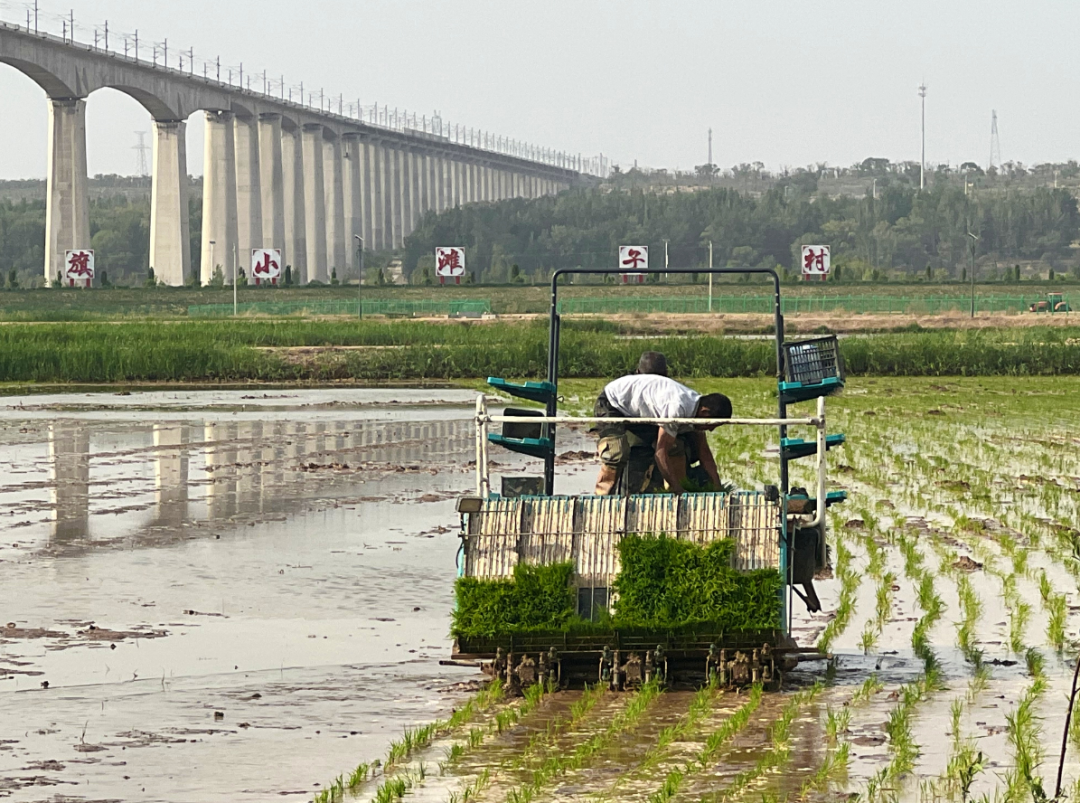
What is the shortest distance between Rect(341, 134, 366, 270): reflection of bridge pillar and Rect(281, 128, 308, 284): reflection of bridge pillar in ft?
42.3

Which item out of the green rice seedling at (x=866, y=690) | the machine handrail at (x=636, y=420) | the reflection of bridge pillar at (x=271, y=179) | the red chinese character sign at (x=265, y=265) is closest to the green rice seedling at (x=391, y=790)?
the machine handrail at (x=636, y=420)

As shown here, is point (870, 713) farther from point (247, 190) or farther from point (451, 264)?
point (451, 264)

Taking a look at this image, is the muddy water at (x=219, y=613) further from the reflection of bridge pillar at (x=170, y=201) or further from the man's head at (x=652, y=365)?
the reflection of bridge pillar at (x=170, y=201)

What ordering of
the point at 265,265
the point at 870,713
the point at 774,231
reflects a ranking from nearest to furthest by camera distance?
the point at 870,713
the point at 265,265
the point at 774,231

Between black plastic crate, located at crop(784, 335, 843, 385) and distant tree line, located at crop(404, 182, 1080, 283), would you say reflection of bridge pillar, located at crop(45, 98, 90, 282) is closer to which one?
black plastic crate, located at crop(784, 335, 843, 385)

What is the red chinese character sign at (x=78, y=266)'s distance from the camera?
303 ft

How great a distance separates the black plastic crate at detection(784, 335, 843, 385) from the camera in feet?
36.0

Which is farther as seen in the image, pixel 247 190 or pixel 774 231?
pixel 774 231

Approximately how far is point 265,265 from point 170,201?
13594mm

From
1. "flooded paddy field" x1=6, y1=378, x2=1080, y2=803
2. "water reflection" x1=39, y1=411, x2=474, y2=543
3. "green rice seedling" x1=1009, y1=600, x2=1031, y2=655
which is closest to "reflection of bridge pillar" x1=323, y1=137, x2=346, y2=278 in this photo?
"water reflection" x1=39, y1=411, x2=474, y2=543

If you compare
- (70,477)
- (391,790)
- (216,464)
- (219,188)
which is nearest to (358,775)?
(391,790)

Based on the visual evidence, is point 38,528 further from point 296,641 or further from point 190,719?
point 190,719

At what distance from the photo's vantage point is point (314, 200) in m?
121

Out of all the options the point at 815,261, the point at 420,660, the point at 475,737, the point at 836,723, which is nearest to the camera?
the point at 475,737
